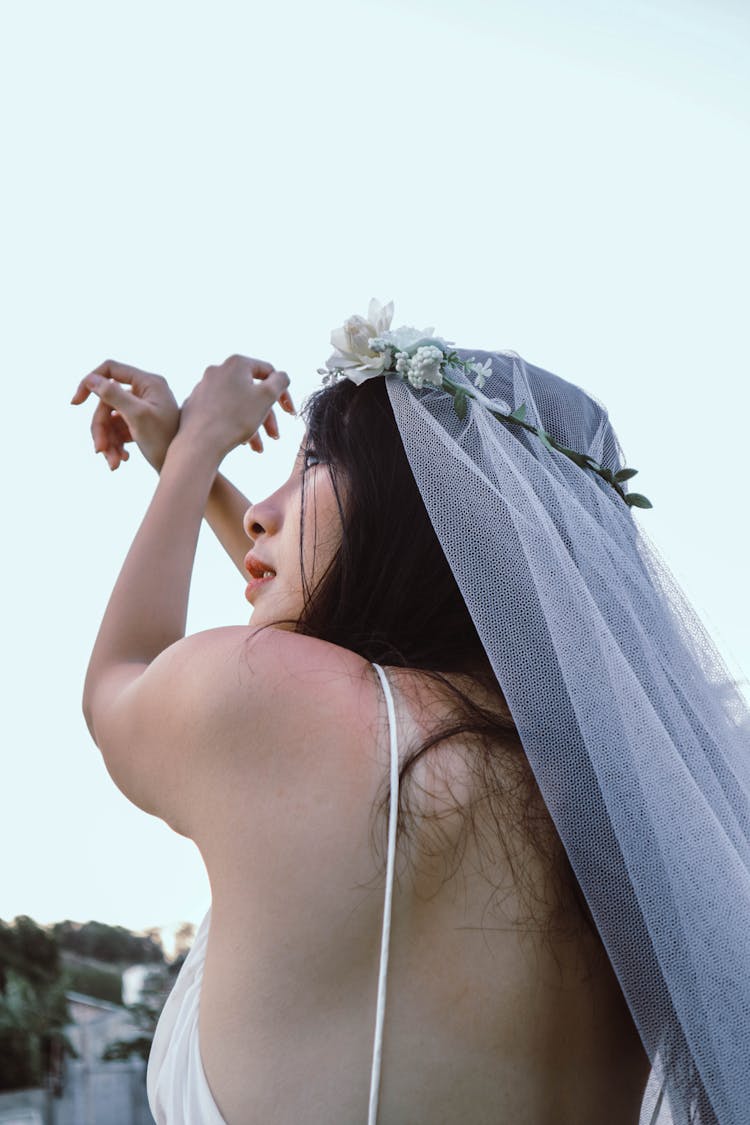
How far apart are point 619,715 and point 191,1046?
502 millimetres

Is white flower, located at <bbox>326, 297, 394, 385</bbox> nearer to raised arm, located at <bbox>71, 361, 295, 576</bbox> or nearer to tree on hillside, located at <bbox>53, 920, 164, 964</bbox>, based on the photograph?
raised arm, located at <bbox>71, 361, 295, 576</bbox>

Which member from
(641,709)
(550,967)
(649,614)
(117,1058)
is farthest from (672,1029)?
(117,1058)

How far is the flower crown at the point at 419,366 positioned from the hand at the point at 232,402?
37 centimetres

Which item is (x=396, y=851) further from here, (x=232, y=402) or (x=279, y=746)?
(x=232, y=402)

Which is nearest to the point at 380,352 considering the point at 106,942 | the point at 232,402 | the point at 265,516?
the point at 265,516

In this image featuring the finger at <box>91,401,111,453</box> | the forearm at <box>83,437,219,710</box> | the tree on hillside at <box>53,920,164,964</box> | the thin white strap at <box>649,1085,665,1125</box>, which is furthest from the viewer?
the tree on hillside at <box>53,920,164,964</box>

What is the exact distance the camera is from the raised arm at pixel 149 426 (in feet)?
5.65

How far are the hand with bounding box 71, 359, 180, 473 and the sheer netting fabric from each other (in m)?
0.57

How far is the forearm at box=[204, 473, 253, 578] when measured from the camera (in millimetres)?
1878

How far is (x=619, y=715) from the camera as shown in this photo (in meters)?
1.02

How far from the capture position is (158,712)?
105 centimetres

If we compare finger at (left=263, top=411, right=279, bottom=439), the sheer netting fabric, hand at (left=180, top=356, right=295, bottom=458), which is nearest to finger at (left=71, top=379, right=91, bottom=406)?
hand at (left=180, top=356, right=295, bottom=458)

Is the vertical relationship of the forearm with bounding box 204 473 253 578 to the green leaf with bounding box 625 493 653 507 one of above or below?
above

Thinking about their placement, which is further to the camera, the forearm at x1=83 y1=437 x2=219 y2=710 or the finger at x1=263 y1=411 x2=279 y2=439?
the finger at x1=263 y1=411 x2=279 y2=439
